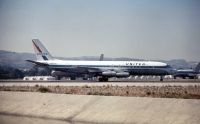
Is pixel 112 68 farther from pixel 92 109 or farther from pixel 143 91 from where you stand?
pixel 92 109

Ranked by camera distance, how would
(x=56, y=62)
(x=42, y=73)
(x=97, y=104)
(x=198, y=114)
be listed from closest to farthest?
(x=198, y=114) → (x=97, y=104) → (x=56, y=62) → (x=42, y=73)

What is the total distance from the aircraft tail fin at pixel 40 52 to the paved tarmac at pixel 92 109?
33625 mm

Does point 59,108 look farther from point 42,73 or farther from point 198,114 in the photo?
point 42,73

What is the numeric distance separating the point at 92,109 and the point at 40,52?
142 feet

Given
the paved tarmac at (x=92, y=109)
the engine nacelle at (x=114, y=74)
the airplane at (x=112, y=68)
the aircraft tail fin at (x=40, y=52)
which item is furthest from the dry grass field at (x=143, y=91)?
the aircraft tail fin at (x=40, y=52)

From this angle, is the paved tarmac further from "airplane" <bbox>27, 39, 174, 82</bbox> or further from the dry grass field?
"airplane" <bbox>27, 39, 174, 82</bbox>

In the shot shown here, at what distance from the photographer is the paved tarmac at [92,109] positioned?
18809mm

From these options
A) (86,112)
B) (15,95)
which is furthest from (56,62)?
A: (86,112)

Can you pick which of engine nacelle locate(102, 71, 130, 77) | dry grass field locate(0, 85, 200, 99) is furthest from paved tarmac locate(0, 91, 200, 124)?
engine nacelle locate(102, 71, 130, 77)

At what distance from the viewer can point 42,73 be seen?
132 m

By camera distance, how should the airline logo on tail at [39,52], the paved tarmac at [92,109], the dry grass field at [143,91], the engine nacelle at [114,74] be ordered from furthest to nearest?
the airline logo on tail at [39,52] < the engine nacelle at [114,74] < the dry grass field at [143,91] < the paved tarmac at [92,109]

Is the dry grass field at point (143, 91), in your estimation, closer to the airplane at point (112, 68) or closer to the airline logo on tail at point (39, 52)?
the airplane at point (112, 68)

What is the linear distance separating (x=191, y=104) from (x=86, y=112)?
686cm

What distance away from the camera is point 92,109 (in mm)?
23000
